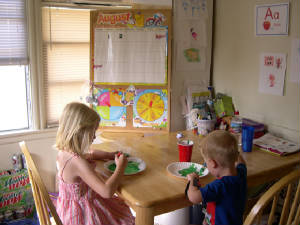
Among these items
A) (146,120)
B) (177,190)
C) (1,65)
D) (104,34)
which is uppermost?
(104,34)

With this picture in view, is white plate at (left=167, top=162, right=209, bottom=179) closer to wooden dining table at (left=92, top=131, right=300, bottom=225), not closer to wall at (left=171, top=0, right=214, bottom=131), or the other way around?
wooden dining table at (left=92, top=131, right=300, bottom=225)

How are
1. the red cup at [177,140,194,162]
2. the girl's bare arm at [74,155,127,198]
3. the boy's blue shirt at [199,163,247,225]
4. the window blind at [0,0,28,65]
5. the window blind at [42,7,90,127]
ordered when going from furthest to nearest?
the window blind at [42,7,90,127] → the window blind at [0,0,28,65] → the red cup at [177,140,194,162] → the girl's bare arm at [74,155,127,198] → the boy's blue shirt at [199,163,247,225]

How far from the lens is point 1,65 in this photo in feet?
8.25

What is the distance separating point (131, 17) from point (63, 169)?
4.28 feet

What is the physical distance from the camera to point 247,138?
206 cm

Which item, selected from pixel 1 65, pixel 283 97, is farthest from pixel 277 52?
pixel 1 65

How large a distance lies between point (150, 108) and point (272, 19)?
1028 mm

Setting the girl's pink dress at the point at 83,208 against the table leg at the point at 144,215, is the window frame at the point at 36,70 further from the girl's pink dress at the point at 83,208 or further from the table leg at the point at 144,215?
the table leg at the point at 144,215

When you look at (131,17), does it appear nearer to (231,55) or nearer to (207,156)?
(231,55)

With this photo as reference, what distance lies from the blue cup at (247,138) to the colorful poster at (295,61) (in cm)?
A: 44

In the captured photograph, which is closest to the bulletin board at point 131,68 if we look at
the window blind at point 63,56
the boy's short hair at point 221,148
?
the window blind at point 63,56

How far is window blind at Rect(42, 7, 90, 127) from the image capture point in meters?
2.65

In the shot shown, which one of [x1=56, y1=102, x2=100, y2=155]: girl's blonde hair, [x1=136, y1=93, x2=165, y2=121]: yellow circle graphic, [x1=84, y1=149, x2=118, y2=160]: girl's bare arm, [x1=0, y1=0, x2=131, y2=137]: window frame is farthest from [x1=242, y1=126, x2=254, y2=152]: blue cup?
[x1=0, y1=0, x2=131, y2=137]: window frame

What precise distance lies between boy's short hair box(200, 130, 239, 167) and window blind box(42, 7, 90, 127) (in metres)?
1.65
